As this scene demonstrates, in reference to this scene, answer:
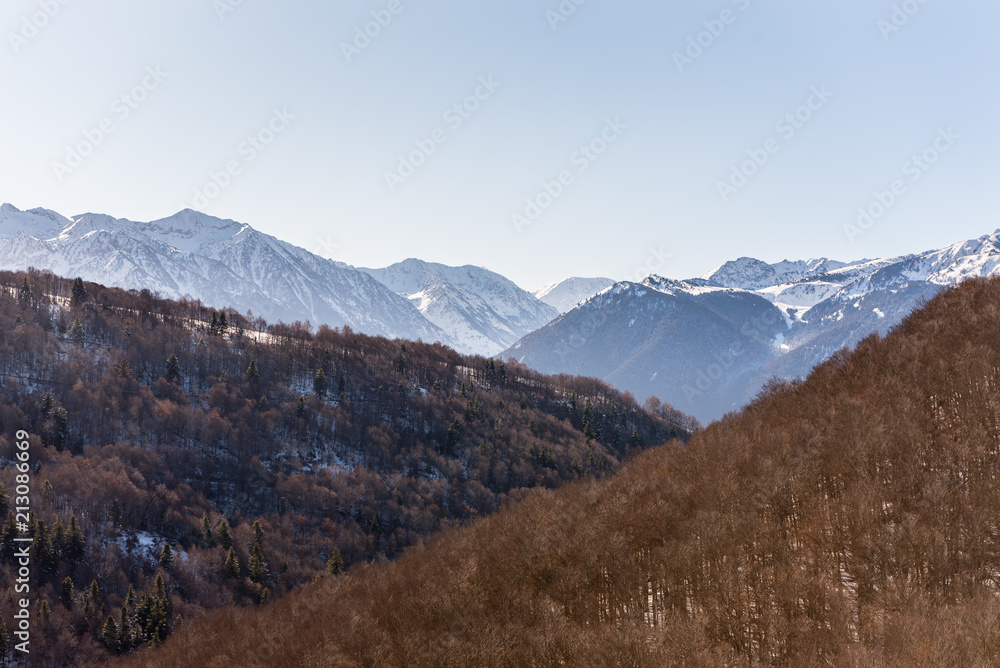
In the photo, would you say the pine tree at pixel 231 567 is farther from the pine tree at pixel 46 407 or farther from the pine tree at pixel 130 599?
the pine tree at pixel 46 407

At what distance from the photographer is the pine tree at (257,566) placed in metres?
149

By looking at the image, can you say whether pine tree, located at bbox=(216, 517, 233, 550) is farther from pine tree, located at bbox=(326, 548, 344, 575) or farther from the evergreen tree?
pine tree, located at bbox=(326, 548, 344, 575)

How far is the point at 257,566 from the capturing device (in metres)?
150

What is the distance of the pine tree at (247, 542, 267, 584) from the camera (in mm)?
149125

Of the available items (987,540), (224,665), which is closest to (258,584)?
(224,665)

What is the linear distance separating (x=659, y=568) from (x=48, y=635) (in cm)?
13039

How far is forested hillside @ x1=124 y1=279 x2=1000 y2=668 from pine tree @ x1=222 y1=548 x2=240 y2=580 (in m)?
67.7

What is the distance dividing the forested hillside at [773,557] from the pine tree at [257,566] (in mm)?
65152

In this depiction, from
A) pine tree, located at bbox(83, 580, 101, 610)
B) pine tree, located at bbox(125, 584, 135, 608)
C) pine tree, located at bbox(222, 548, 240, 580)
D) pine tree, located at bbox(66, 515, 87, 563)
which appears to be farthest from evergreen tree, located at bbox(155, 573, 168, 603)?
pine tree, located at bbox(66, 515, 87, 563)

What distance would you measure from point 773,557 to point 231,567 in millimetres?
139898

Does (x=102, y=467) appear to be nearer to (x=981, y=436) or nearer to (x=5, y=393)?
(x=5, y=393)

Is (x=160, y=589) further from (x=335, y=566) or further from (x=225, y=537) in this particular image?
(x=335, y=566)

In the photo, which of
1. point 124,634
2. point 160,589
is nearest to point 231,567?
point 160,589

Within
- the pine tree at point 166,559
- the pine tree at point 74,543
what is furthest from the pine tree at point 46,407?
the pine tree at point 166,559
